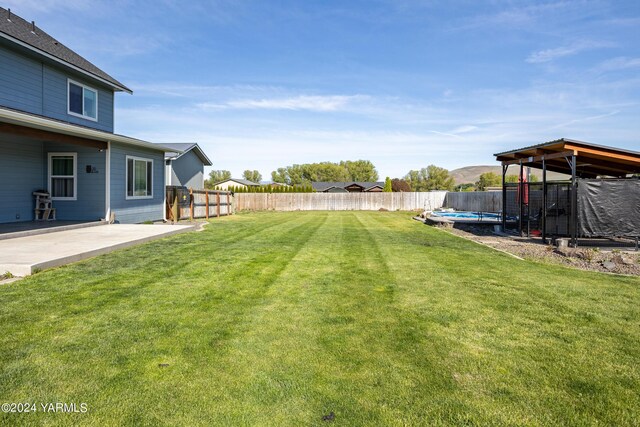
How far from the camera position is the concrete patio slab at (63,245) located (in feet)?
18.8

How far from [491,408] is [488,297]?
2.77 m

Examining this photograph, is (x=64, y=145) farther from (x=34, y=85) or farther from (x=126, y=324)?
(x=126, y=324)

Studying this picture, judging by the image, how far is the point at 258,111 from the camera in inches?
1027

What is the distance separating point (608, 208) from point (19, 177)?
16.3 m

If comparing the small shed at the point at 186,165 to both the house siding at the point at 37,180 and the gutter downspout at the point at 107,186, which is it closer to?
the house siding at the point at 37,180

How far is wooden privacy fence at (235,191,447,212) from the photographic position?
107 feet

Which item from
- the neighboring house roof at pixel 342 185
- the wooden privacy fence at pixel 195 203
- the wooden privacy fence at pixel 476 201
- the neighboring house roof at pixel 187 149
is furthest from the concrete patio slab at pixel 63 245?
the neighboring house roof at pixel 342 185

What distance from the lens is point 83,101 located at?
1286 cm

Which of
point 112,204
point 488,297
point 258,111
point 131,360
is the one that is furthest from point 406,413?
point 258,111

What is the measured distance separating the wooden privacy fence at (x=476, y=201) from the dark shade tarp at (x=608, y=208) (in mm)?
18358

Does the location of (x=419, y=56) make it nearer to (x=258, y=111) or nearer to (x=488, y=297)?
(x=258, y=111)

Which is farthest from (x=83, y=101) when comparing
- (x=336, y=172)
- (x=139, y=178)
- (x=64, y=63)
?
(x=336, y=172)

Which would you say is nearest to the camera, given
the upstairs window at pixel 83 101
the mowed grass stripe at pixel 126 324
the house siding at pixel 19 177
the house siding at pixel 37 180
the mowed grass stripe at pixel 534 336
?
the mowed grass stripe at pixel 534 336

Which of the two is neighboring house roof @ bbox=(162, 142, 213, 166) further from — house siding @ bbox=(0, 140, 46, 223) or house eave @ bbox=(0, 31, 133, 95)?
house siding @ bbox=(0, 140, 46, 223)
